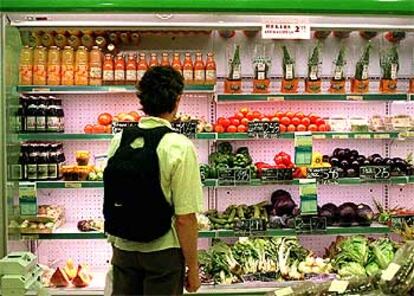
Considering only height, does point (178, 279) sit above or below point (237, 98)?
below

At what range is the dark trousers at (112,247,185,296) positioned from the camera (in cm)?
322

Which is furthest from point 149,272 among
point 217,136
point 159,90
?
point 217,136

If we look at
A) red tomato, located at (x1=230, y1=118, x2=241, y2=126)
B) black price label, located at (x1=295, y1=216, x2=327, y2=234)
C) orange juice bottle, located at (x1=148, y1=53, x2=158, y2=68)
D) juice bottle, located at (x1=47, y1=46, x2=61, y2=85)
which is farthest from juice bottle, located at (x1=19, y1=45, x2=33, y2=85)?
black price label, located at (x1=295, y1=216, x2=327, y2=234)

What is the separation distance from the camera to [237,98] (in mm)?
4754

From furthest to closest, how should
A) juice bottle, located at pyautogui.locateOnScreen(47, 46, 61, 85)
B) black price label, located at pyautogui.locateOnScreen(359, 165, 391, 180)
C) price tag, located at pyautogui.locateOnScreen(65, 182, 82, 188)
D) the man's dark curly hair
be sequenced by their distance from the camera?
black price label, located at pyautogui.locateOnScreen(359, 165, 391, 180) → juice bottle, located at pyautogui.locateOnScreen(47, 46, 61, 85) → price tag, located at pyautogui.locateOnScreen(65, 182, 82, 188) → the man's dark curly hair

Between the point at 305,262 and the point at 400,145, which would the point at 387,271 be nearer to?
the point at 305,262

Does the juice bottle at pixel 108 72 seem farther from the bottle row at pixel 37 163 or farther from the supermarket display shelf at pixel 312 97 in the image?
the supermarket display shelf at pixel 312 97

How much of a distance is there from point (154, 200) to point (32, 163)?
1742 mm

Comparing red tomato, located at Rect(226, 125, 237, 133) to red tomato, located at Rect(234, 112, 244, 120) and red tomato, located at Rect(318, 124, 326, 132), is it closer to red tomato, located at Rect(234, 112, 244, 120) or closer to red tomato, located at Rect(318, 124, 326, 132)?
red tomato, located at Rect(234, 112, 244, 120)

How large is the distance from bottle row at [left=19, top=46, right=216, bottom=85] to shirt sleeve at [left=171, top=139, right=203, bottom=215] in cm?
164

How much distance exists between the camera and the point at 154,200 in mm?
3170

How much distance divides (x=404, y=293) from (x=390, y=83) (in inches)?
110

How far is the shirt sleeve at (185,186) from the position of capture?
3.19 metres

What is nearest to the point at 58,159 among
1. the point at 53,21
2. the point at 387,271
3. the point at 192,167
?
the point at 53,21
